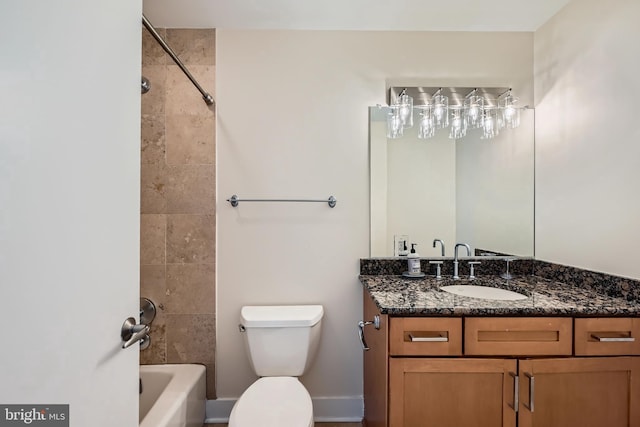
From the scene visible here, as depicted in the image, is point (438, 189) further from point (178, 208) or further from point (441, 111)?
point (178, 208)

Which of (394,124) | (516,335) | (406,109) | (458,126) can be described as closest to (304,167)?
(394,124)

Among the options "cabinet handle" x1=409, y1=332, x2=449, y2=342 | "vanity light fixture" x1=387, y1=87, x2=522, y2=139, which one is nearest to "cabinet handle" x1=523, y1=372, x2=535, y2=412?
"cabinet handle" x1=409, y1=332, x2=449, y2=342

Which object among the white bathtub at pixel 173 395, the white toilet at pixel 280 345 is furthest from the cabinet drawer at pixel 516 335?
the white bathtub at pixel 173 395

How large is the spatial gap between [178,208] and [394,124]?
144 centimetres

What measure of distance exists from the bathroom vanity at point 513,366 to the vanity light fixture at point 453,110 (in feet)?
3.74

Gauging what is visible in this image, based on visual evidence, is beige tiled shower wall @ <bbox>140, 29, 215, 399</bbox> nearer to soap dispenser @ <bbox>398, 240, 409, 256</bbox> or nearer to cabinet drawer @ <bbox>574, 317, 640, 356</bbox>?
soap dispenser @ <bbox>398, 240, 409, 256</bbox>

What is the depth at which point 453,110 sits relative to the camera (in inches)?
79.5

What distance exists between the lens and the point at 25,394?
0.59 meters

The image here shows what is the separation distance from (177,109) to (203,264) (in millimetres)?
972

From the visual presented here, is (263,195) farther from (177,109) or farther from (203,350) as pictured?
(203,350)

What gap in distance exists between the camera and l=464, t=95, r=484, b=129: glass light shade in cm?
198

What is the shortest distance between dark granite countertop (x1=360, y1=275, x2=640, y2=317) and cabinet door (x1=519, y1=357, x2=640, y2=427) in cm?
20

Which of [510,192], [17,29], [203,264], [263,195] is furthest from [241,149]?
[510,192]

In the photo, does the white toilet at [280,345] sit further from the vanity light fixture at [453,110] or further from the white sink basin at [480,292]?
the vanity light fixture at [453,110]
